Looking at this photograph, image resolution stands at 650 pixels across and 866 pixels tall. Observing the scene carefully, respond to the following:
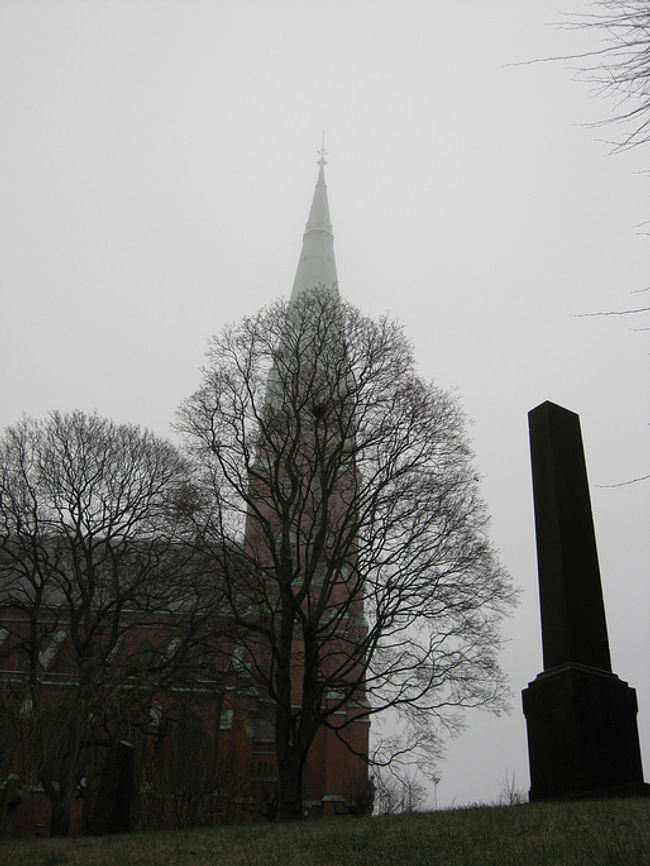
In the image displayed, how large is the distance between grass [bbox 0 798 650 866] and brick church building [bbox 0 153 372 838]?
10.2ft

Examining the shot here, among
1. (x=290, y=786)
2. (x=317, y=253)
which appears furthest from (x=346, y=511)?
(x=317, y=253)

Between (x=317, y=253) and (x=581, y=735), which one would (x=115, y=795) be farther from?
(x=317, y=253)

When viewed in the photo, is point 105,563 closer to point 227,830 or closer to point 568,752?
point 227,830

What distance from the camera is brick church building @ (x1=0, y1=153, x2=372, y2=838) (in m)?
13.5

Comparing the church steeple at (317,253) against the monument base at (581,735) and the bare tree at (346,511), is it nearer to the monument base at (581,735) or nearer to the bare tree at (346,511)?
the bare tree at (346,511)

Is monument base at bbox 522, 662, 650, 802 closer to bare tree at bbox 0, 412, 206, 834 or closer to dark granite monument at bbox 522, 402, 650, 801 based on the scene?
dark granite monument at bbox 522, 402, 650, 801

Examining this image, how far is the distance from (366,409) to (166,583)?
7361mm

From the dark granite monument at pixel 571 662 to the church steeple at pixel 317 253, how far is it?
29662 millimetres

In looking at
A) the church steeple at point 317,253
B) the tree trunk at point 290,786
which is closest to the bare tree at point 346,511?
the tree trunk at point 290,786

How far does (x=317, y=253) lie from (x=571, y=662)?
39.0 m

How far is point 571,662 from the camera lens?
962 centimetres

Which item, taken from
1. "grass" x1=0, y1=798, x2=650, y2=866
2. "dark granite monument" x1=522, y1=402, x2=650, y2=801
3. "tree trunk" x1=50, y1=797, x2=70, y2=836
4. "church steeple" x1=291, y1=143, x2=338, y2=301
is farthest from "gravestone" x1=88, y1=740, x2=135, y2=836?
"church steeple" x1=291, y1=143, x2=338, y2=301

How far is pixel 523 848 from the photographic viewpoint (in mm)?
6348

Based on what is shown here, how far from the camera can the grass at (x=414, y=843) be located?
612 cm
